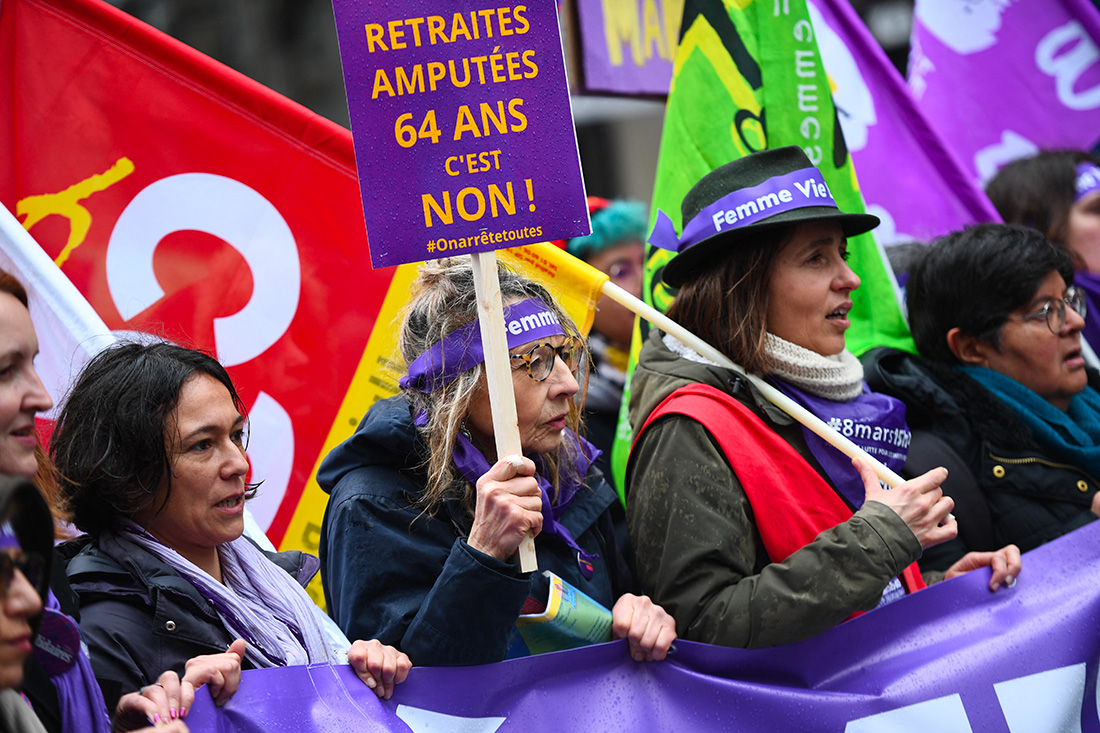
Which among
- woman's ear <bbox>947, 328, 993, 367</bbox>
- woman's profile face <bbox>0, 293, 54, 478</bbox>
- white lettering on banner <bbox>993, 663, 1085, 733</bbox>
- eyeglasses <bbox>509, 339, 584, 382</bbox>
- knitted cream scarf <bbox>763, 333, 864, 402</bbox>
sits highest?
woman's profile face <bbox>0, 293, 54, 478</bbox>

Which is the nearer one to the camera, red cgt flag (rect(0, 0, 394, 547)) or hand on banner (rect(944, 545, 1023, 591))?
hand on banner (rect(944, 545, 1023, 591))

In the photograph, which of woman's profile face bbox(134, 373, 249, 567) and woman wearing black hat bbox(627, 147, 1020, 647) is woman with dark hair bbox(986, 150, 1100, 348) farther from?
woman's profile face bbox(134, 373, 249, 567)

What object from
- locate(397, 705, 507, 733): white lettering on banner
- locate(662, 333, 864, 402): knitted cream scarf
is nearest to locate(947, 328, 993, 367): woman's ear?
locate(662, 333, 864, 402): knitted cream scarf

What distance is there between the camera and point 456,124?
2.36 metres

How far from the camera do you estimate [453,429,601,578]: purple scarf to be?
2570 millimetres

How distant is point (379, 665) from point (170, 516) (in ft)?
1.89

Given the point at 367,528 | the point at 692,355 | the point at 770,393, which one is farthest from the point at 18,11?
the point at 770,393

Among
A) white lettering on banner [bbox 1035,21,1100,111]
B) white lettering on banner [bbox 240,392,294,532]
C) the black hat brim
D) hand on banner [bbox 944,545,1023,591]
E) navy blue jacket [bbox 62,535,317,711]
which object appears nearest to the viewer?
navy blue jacket [bbox 62,535,317,711]

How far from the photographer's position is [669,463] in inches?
103

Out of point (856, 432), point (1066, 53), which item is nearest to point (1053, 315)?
point (856, 432)

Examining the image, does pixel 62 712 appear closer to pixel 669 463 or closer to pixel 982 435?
pixel 669 463

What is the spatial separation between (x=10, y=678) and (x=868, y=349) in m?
3.05

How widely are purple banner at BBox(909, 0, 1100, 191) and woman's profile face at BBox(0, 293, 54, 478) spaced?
4.65 meters

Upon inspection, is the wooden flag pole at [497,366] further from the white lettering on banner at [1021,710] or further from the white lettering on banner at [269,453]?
the white lettering on banner at [269,453]
